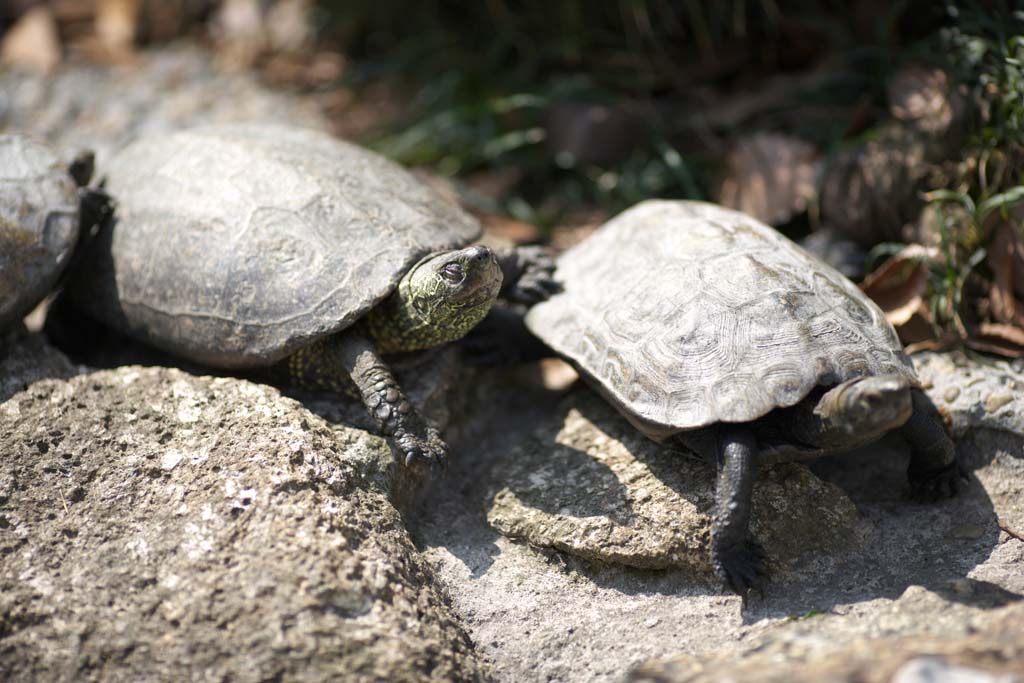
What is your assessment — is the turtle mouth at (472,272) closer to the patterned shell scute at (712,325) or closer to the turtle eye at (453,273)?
the turtle eye at (453,273)

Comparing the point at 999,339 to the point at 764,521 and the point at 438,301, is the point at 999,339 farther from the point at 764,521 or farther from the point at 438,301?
the point at 438,301

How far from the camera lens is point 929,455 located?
8.85 ft

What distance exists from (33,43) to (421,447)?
486 cm

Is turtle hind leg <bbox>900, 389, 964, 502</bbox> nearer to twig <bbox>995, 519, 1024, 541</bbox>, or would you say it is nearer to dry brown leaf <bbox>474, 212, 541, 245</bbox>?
twig <bbox>995, 519, 1024, 541</bbox>

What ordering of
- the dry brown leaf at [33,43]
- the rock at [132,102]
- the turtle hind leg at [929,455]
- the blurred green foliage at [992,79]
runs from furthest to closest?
the dry brown leaf at [33,43] < the rock at [132,102] < the blurred green foliage at [992,79] < the turtle hind leg at [929,455]

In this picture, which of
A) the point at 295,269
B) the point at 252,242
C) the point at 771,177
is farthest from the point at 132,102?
the point at 771,177

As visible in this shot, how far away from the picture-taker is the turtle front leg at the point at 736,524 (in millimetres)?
2447

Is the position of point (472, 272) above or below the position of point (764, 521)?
above

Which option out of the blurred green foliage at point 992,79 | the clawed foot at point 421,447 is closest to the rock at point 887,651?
the clawed foot at point 421,447

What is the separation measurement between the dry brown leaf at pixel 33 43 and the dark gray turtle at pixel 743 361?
458 centimetres

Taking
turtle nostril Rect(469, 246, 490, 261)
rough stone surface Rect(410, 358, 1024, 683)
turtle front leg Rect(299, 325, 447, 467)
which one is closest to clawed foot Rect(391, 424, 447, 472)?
turtle front leg Rect(299, 325, 447, 467)

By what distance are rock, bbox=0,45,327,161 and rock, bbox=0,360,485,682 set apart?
8.90ft

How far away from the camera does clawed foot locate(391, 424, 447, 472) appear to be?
110 inches

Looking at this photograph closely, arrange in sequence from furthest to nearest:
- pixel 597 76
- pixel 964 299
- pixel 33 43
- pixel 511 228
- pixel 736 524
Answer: pixel 33 43 → pixel 597 76 → pixel 511 228 → pixel 964 299 → pixel 736 524
